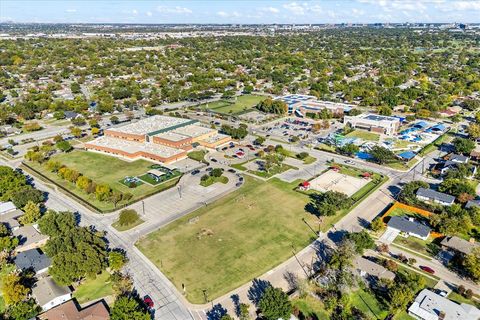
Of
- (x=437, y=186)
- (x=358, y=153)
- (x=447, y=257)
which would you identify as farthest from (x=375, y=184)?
(x=447, y=257)

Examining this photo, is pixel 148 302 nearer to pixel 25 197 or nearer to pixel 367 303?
pixel 367 303

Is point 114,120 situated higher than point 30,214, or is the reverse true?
point 30,214

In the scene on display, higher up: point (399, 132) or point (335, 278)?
point (335, 278)

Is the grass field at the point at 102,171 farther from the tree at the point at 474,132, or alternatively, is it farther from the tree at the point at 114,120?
the tree at the point at 474,132

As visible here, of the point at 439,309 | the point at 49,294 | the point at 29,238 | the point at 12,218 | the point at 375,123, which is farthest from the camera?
the point at 375,123

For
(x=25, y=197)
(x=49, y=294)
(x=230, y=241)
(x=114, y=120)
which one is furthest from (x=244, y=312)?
(x=114, y=120)

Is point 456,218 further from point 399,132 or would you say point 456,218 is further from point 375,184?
point 399,132

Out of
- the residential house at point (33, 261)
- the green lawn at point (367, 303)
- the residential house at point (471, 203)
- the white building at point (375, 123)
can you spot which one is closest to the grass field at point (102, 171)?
the residential house at point (33, 261)

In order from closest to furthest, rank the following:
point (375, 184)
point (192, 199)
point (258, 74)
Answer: point (192, 199) → point (375, 184) → point (258, 74)
